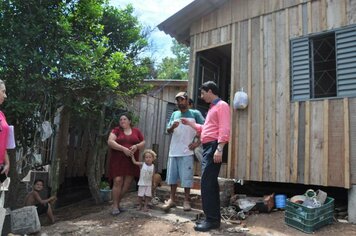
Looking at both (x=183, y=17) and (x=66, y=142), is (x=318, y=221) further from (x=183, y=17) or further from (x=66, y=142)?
(x=66, y=142)

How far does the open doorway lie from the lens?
24.1ft

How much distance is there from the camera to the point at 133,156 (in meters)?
5.27

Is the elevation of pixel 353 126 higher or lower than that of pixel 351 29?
lower

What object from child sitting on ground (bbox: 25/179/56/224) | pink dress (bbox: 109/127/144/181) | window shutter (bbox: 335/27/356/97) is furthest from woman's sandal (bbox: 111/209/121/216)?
window shutter (bbox: 335/27/356/97)

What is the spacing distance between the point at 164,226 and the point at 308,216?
1922 millimetres

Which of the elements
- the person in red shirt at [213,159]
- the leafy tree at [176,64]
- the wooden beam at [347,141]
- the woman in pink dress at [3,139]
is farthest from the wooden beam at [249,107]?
the leafy tree at [176,64]

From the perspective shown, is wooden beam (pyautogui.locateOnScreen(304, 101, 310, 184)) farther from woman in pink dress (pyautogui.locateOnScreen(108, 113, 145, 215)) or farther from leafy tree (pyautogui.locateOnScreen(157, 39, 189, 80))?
leafy tree (pyautogui.locateOnScreen(157, 39, 189, 80))

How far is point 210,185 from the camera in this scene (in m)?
4.24

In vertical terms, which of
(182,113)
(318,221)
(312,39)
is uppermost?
(312,39)

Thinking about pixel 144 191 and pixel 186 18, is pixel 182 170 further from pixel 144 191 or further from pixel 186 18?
pixel 186 18

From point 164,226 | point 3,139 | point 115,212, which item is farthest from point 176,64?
point 3,139

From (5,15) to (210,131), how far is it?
12.2ft

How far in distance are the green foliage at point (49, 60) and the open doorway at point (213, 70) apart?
62.8 inches

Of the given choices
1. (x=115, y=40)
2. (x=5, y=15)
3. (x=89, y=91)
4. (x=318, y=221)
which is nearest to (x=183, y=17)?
(x=115, y=40)
